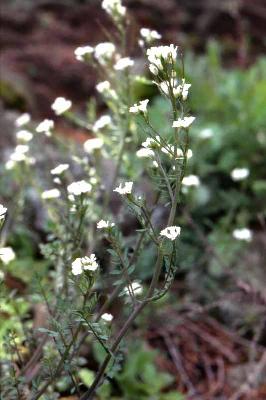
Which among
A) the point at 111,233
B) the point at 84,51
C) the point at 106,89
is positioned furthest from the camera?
the point at 106,89

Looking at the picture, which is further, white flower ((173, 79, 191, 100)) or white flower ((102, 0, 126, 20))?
white flower ((102, 0, 126, 20))

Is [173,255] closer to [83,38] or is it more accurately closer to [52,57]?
[52,57]

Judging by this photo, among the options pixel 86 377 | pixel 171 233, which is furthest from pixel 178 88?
pixel 86 377

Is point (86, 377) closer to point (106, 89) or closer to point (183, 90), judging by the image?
point (106, 89)

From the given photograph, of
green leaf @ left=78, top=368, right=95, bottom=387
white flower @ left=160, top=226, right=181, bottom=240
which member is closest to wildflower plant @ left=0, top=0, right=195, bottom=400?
white flower @ left=160, top=226, right=181, bottom=240

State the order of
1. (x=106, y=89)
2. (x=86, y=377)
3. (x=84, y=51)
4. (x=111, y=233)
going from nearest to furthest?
(x=111, y=233) → (x=84, y=51) → (x=106, y=89) → (x=86, y=377)

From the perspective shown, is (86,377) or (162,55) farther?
(86,377)

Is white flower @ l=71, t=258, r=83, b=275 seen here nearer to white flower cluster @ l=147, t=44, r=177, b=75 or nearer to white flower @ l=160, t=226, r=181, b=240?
white flower @ l=160, t=226, r=181, b=240

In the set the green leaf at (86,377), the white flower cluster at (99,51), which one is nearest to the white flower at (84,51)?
the white flower cluster at (99,51)

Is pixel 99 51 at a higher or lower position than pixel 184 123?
higher
